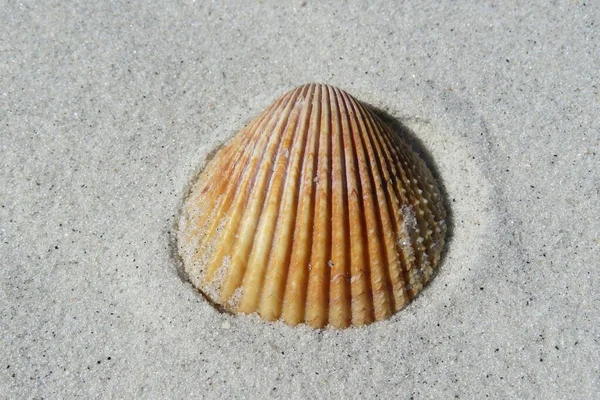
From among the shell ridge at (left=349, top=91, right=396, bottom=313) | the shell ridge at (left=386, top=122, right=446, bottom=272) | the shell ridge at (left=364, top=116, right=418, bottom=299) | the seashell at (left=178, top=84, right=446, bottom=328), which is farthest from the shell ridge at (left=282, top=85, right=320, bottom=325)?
the shell ridge at (left=386, top=122, right=446, bottom=272)

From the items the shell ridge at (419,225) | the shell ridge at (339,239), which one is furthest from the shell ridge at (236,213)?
the shell ridge at (419,225)

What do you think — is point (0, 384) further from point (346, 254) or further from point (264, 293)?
point (346, 254)

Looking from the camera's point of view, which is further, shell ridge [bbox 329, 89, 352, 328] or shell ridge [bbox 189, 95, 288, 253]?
shell ridge [bbox 189, 95, 288, 253]

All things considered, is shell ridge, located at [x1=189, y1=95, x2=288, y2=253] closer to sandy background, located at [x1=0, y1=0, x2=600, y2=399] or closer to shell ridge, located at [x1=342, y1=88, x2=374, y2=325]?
sandy background, located at [x1=0, y1=0, x2=600, y2=399]

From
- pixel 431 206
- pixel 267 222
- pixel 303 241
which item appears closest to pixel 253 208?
pixel 267 222

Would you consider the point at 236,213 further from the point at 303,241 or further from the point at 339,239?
the point at 339,239

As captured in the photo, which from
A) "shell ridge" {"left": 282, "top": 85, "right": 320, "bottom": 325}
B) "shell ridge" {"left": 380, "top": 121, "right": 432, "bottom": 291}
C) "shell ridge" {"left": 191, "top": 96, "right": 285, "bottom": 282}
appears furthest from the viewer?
"shell ridge" {"left": 380, "top": 121, "right": 432, "bottom": 291}

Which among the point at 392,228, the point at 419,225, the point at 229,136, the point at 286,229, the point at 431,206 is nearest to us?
the point at 286,229
